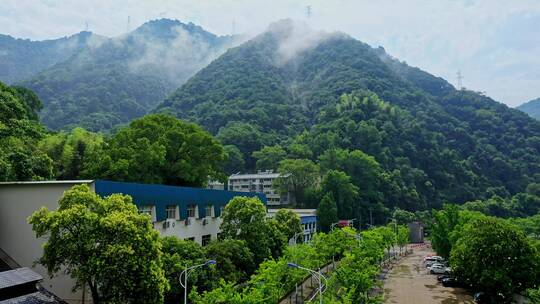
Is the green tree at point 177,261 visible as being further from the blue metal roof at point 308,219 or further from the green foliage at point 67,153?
the blue metal roof at point 308,219

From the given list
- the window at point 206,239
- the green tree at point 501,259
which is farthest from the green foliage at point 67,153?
the green tree at point 501,259

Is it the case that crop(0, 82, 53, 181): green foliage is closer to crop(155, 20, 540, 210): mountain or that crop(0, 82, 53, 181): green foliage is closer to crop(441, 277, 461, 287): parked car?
crop(441, 277, 461, 287): parked car

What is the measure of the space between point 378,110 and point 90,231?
12569cm

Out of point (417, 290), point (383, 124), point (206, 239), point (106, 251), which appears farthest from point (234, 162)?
point (106, 251)

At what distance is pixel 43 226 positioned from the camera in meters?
20.5

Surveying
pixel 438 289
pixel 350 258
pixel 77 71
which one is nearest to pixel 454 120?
pixel 438 289

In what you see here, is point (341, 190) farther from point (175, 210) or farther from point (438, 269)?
point (175, 210)

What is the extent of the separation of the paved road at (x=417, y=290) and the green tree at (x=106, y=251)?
21.1m

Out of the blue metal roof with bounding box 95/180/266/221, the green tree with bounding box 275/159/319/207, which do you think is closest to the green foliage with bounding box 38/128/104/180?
the blue metal roof with bounding box 95/180/266/221

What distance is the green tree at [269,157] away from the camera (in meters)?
111

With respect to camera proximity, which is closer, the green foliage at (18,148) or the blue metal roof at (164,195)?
the blue metal roof at (164,195)

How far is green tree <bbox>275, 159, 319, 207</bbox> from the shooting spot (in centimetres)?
9256

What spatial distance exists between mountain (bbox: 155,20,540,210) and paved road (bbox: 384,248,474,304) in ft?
185

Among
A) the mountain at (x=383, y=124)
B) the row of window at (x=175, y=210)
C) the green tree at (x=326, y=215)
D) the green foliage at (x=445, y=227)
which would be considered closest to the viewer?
the row of window at (x=175, y=210)
